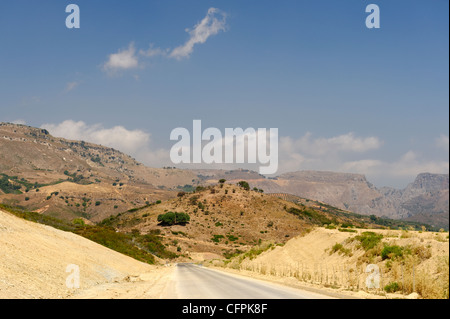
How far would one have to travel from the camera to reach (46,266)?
25188mm

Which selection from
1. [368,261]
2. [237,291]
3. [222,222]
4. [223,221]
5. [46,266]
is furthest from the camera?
[223,221]

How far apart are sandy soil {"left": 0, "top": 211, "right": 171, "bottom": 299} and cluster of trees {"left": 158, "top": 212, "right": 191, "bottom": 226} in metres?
93.6

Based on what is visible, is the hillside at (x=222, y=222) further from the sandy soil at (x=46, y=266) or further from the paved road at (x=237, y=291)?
the paved road at (x=237, y=291)

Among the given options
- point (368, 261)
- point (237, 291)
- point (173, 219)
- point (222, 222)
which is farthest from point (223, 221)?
point (237, 291)

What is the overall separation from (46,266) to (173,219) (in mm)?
113856

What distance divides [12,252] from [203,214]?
124847 mm

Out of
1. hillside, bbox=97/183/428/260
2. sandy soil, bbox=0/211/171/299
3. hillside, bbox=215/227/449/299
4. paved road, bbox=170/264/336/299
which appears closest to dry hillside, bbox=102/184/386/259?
hillside, bbox=97/183/428/260

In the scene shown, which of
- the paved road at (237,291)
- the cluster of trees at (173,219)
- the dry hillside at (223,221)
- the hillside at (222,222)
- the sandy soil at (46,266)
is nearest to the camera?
the paved road at (237,291)

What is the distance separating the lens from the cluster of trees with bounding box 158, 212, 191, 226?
448ft

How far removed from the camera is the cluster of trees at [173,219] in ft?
448

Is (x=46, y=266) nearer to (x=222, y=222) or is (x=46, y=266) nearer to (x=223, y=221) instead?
(x=222, y=222)

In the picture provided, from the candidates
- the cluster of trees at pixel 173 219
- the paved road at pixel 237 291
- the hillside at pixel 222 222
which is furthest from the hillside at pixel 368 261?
the cluster of trees at pixel 173 219

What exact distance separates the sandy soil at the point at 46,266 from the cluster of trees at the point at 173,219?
93605 millimetres
